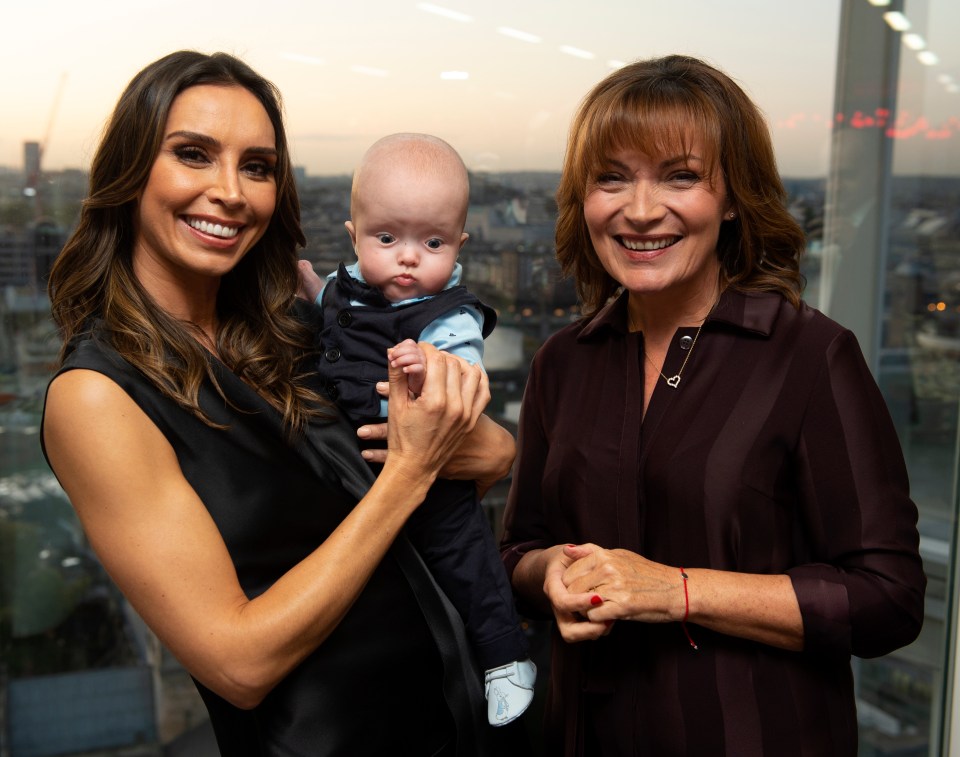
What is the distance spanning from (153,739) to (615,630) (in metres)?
2.11

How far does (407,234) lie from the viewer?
5.16ft

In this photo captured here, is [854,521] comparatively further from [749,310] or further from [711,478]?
[749,310]

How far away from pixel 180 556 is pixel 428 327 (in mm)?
550

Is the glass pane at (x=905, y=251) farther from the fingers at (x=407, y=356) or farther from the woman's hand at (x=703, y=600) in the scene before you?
the fingers at (x=407, y=356)

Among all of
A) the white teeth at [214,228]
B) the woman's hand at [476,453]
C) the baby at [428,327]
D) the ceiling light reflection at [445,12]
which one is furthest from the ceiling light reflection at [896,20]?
the white teeth at [214,228]

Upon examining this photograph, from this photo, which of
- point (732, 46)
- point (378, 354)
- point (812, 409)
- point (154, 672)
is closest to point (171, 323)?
point (378, 354)

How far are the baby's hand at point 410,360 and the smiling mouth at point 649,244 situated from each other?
448 mm

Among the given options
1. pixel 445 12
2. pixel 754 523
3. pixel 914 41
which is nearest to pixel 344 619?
pixel 754 523

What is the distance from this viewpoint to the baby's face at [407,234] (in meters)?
1.55

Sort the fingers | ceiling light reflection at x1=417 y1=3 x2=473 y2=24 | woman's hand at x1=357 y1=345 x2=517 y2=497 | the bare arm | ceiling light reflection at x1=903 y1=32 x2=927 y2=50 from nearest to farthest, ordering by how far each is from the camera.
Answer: the bare arm → the fingers → woman's hand at x1=357 y1=345 x2=517 y2=497 → ceiling light reflection at x1=417 y1=3 x2=473 y2=24 → ceiling light reflection at x1=903 y1=32 x2=927 y2=50

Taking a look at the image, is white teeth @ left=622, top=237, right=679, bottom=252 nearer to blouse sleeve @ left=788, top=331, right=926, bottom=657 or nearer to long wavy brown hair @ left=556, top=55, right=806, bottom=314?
long wavy brown hair @ left=556, top=55, right=806, bottom=314

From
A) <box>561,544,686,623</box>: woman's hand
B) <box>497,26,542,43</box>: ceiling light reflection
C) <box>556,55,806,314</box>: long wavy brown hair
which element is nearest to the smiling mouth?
<box>556,55,806,314</box>: long wavy brown hair

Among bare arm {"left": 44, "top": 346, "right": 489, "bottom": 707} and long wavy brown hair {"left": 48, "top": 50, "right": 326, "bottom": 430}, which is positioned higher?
long wavy brown hair {"left": 48, "top": 50, "right": 326, "bottom": 430}

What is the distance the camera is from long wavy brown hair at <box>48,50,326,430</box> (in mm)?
1417
